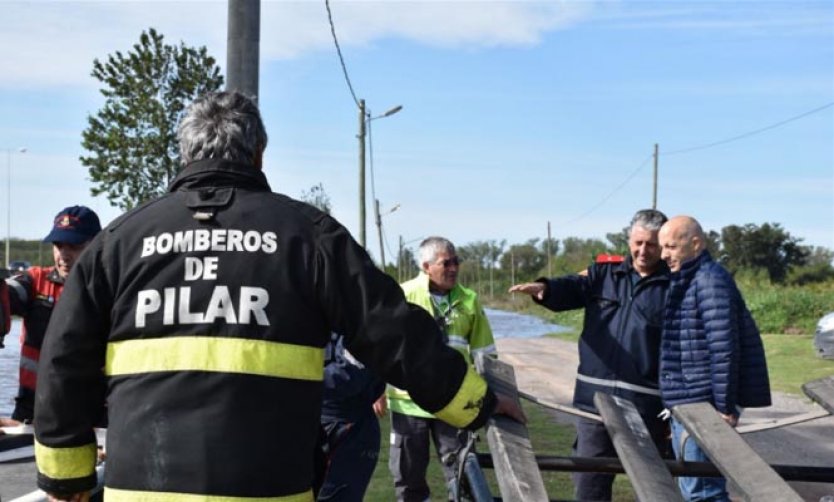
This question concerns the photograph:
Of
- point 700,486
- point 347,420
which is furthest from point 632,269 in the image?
point 347,420

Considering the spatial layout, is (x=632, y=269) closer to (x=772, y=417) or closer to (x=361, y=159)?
(x=772, y=417)

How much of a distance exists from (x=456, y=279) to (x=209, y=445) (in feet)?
14.2

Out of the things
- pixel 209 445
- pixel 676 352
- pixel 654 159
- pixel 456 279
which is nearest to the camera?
pixel 209 445

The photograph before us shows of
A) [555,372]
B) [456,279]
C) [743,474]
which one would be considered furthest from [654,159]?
[743,474]

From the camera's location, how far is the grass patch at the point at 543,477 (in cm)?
715

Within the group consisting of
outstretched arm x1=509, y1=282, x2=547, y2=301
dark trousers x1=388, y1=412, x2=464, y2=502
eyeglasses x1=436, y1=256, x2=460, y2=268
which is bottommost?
dark trousers x1=388, y1=412, x2=464, y2=502

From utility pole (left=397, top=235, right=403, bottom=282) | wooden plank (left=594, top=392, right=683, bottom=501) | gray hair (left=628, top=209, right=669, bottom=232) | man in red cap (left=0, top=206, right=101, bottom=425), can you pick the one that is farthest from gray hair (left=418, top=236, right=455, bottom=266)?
utility pole (left=397, top=235, right=403, bottom=282)

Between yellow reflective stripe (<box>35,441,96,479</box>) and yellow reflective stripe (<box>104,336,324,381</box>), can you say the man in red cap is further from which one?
yellow reflective stripe (<box>104,336,324,381</box>)

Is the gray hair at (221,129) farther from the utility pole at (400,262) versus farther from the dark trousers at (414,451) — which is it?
the utility pole at (400,262)

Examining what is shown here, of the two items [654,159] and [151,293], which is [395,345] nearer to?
[151,293]

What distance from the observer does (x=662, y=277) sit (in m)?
5.39

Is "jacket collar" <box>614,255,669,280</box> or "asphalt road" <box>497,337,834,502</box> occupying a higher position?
"jacket collar" <box>614,255,669,280</box>

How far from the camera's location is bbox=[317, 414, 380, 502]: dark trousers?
5031 mm

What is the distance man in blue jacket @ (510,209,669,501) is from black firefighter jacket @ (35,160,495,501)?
2.73 metres
